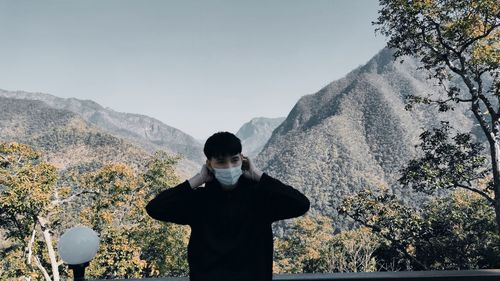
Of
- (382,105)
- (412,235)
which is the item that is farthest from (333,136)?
(412,235)

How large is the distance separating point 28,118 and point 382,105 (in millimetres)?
106886

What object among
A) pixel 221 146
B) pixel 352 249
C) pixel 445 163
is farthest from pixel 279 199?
pixel 352 249

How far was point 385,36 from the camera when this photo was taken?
912 centimetres

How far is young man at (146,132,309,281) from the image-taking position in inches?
46.6

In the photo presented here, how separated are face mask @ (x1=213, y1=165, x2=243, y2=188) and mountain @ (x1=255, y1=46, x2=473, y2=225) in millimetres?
64964

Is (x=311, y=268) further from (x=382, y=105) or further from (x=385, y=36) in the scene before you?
(x=382, y=105)

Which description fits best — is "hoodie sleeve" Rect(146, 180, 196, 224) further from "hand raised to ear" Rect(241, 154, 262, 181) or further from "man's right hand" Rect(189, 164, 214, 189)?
"hand raised to ear" Rect(241, 154, 262, 181)

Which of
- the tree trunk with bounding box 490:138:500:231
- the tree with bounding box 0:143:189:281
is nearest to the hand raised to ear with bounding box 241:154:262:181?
the tree trunk with bounding box 490:138:500:231

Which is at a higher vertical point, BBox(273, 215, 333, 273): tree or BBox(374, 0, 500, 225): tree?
BBox(374, 0, 500, 225): tree

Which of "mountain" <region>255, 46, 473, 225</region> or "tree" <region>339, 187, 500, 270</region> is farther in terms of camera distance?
"mountain" <region>255, 46, 473, 225</region>

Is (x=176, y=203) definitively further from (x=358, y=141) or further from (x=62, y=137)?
(x=62, y=137)

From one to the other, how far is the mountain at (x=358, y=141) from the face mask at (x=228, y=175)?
213ft

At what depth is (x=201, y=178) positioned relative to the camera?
48.2 inches

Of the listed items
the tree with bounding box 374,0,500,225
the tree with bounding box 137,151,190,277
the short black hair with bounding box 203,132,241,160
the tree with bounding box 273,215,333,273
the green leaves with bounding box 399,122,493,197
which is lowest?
the tree with bounding box 273,215,333,273
